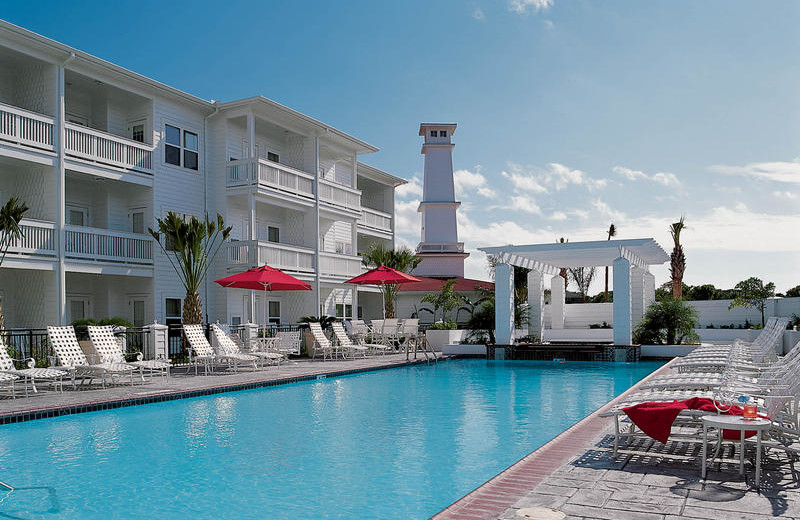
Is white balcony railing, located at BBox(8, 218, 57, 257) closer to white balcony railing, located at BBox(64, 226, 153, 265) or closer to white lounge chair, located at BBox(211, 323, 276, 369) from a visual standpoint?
white balcony railing, located at BBox(64, 226, 153, 265)

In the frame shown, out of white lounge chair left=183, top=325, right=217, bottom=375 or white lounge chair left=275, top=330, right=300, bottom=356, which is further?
white lounge chair left=275, top=330, right=300, bottom=356

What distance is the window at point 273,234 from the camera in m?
26.0

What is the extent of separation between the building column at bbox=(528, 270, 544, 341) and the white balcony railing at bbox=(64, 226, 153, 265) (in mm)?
13259

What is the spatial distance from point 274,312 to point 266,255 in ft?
13.3

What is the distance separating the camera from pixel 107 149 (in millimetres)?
19344

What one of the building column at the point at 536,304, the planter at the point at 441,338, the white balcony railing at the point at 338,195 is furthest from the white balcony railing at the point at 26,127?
the building column at the point at 536,304

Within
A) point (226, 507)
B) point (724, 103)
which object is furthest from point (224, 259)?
point (226, 507)

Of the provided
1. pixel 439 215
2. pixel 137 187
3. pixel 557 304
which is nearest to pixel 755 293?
pixel 557 304

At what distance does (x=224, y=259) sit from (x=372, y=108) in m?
8.31

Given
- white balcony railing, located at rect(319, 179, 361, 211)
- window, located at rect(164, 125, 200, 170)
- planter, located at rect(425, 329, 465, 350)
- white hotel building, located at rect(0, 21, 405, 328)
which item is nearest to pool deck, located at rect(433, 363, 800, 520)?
white hotel building, located at rect(0, 21, 405, 328)

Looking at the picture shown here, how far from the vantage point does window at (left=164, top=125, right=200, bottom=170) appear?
2181cm

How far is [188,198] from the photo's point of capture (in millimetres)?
22359

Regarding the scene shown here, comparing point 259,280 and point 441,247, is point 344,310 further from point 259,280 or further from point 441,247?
point 259,280

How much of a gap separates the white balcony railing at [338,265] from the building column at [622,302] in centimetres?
1155
